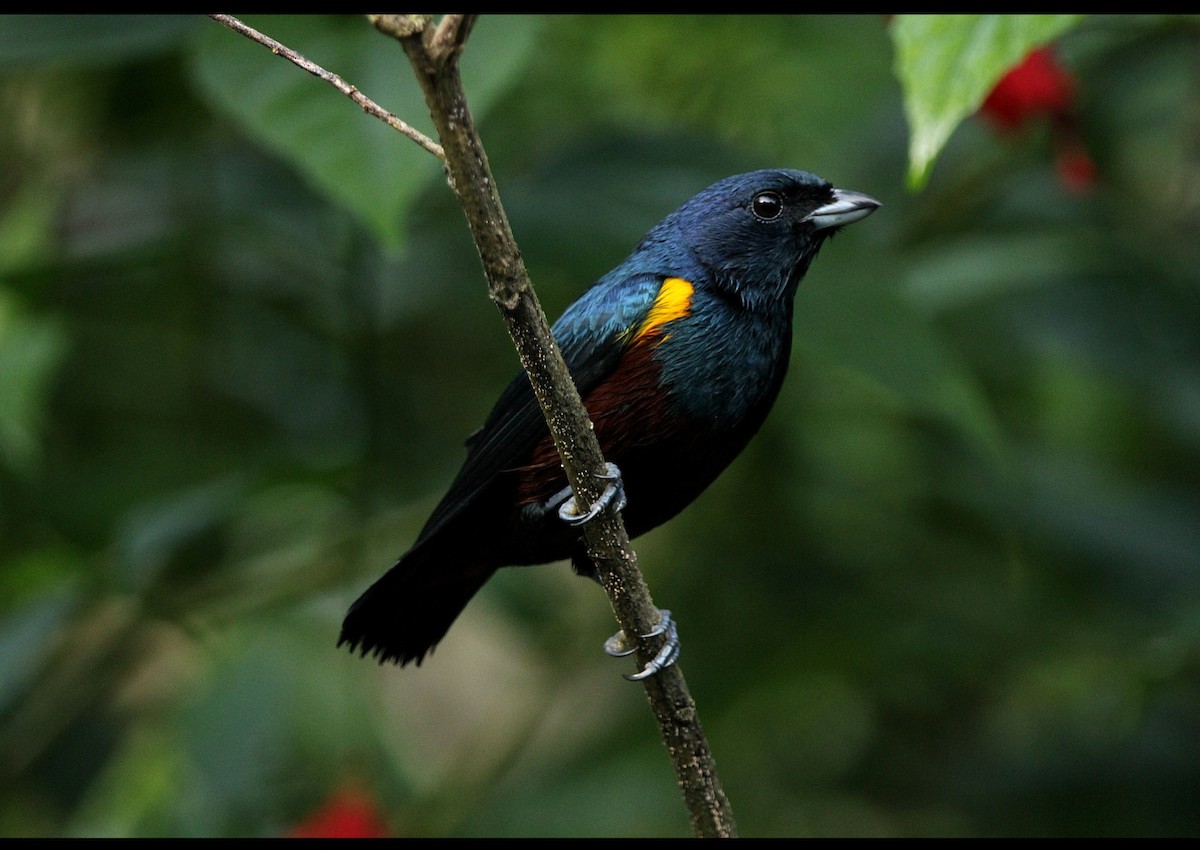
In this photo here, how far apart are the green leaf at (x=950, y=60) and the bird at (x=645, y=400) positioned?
42cm

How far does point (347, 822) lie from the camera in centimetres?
331

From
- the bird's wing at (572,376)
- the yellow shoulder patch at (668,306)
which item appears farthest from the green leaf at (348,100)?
the yellow shoulder patch at (668,306)

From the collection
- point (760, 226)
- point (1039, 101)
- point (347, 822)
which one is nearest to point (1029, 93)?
point (1039, 101)

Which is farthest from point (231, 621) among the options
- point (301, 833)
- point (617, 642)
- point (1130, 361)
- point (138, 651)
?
point (1130, 361)

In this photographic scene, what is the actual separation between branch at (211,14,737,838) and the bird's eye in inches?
38.2

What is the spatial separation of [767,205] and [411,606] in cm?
102

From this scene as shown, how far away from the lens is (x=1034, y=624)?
4328 mm

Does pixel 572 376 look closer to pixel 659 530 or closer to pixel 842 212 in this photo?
pixel 842 212

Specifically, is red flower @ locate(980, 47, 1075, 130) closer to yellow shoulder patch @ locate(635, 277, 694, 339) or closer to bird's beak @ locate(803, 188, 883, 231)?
bird's beak @ locate(803, 188, 883, 231)

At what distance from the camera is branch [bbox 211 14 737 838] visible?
147cm

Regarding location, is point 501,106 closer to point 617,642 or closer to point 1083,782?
point 617,642

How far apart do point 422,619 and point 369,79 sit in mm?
1203

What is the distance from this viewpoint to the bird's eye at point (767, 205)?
2.76 metres

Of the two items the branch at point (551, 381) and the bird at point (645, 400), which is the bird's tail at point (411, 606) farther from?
the branch at point (551, 381)
